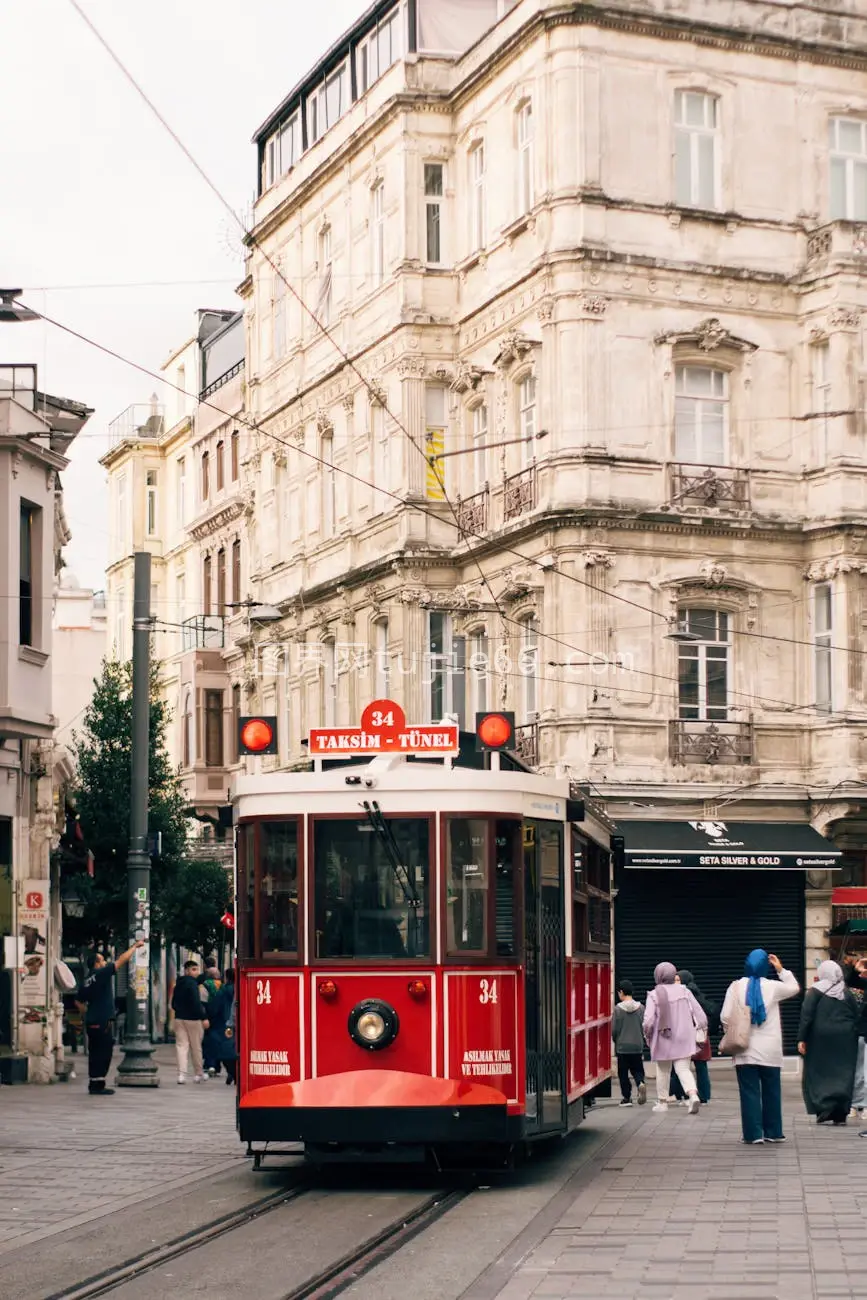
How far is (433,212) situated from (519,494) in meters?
6.94

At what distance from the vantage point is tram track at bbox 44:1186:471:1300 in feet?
36.1

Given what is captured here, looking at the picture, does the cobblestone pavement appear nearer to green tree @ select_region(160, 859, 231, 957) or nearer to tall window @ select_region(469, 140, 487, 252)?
tall window @ select_region(469, 140, 487, 252)

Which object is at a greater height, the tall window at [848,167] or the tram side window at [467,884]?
the tall window at [848,167]

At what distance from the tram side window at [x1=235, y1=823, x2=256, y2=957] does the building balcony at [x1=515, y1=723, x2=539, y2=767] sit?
21412mm

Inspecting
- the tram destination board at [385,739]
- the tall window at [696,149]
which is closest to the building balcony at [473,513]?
the tall window at [696,149]

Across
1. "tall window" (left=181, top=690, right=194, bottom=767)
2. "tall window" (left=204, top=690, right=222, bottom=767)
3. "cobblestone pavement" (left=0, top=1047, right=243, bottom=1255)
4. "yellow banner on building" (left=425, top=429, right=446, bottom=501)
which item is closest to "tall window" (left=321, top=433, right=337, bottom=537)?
"yellow banner on building" (left=425, top=429, right=446, bottom=501)

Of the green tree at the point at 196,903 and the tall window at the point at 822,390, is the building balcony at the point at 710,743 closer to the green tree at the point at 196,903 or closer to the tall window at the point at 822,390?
the tall window at the point at 822,390

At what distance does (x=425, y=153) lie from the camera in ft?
141

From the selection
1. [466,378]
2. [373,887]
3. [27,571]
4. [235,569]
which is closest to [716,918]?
[466,378]

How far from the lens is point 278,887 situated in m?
16.0

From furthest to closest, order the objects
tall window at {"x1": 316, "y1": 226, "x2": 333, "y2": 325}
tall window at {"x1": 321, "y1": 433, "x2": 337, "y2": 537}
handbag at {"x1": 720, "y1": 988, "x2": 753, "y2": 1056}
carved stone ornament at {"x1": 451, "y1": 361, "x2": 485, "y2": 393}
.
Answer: tall window at {"x1": 316, "y1": 226, "x2": 333, "y2": 325}
tall window at {"x1": 321, "y1": 433, "x2": 337, "y2": 537}
carved stone ornament at {"x1": 451, "y1": 361, "x2": 485, "y2": 393}
handbag at {"x1": 720, "y1": 988, "x2": 753, "y2": 1056}

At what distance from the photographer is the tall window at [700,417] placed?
3891cm

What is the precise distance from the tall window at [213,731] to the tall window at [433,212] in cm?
1758

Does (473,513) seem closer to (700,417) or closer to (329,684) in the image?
(700,417)
